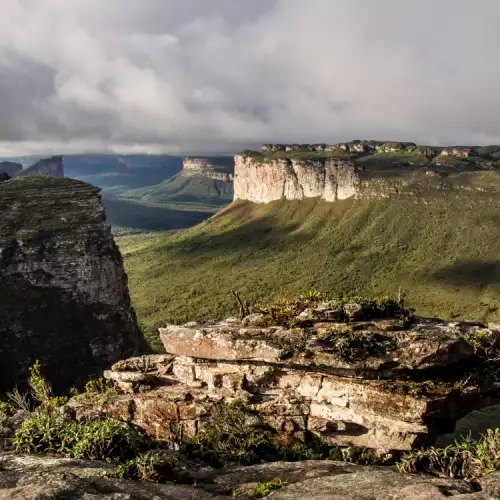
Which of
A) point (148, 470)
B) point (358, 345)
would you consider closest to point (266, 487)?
point (148, 470)

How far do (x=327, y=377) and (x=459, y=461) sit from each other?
21.0 feet

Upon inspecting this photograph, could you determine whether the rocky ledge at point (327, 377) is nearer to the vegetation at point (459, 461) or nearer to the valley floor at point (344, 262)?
the vegetation at point (459, 461)

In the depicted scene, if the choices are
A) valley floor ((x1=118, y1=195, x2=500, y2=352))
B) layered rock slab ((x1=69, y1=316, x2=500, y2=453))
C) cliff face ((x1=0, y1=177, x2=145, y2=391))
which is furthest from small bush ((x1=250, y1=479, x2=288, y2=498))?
valley floor ((x1=118, y1=195, x2=500, y2=352))

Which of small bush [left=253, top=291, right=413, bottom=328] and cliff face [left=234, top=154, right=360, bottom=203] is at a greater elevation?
cliff face [left=234, top=154, right=360, bottom=203]

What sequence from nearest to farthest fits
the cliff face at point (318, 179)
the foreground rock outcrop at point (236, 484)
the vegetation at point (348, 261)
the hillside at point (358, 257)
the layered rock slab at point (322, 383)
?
1. the foreground rock outcrop at point (236, 484)
2. the layered rock slab at point (322, 383)
3. the vegetation at point (348, 261)
4. the hillside at point (358, 257)
5. the cliff face at point (318, 179)

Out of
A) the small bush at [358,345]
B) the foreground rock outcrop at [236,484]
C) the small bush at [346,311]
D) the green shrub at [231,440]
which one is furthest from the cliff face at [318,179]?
the foreground rock outcrop at [236,484]

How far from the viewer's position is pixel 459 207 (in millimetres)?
135625

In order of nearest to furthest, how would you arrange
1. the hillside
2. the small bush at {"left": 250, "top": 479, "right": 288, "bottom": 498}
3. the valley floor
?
the small bush at {"left": 250, "top": 479, "right": 288, "bottom": 498}, the valley floor, the hillside

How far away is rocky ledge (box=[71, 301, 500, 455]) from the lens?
18.8 m

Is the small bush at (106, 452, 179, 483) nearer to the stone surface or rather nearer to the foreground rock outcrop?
the foreground rock outcrop

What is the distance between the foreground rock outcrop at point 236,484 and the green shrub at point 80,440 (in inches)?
44.7

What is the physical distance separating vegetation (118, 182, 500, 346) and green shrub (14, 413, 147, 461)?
70437 millimetres

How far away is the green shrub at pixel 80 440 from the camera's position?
52.4ft

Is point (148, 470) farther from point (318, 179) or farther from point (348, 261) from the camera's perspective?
point (318, 179)
